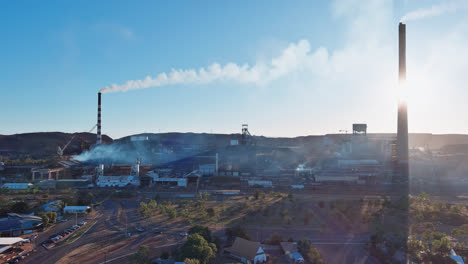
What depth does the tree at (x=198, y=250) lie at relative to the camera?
353 inches

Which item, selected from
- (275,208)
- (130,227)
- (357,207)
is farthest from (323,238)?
(130,227)

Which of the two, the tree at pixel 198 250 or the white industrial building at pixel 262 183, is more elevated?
the tree at pixel 198 250

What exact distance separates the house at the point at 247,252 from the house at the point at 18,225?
919cm

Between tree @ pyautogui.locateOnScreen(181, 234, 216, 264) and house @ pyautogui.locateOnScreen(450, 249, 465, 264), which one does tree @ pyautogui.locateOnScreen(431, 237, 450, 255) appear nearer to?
house @ pyautogui.locateOnScreen(450, 249, 465, 264)

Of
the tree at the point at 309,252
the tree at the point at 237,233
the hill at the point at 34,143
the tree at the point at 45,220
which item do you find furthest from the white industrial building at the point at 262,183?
the hill at the point at 34,143

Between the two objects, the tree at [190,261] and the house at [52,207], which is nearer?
the tree at [190,261]

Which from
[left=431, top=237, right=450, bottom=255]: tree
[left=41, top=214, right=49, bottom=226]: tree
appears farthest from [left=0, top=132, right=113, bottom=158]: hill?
[left=431, top=237, right=450, bottom=255]: tree

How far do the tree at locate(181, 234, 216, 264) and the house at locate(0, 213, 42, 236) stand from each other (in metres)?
8.21

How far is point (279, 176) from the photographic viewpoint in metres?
29.4

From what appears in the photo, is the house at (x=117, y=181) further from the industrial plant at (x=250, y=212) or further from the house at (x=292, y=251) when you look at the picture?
the house at (x=292, y=251)

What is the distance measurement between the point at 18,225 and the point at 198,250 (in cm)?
907

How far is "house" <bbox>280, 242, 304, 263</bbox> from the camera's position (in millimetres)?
9508

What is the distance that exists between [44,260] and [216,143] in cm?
5583

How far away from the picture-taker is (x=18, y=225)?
41.1 feet
